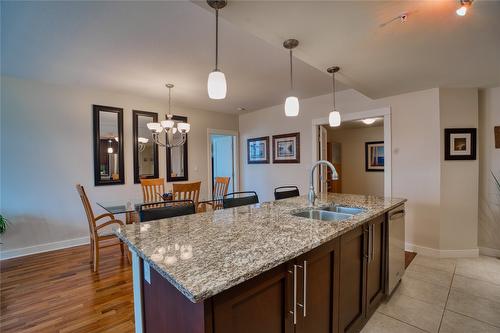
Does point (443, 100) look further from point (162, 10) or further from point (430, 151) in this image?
point (162, 10)

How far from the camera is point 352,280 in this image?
1.58 m

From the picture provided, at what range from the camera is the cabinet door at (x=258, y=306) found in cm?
85

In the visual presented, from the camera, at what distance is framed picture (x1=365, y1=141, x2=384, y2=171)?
233 inches

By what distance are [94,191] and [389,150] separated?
15.1ft

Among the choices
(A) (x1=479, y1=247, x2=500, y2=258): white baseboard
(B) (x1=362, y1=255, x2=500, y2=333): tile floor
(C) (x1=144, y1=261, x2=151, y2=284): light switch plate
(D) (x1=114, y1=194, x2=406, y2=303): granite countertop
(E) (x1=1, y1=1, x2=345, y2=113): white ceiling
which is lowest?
(B) (x1=362, y1=255, x2=500, y2=333): tile floor

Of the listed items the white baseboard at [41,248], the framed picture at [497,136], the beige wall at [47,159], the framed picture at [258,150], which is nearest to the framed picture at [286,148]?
the framed picture at [258,150]

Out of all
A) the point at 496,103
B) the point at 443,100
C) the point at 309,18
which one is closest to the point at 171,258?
the point at 309,18

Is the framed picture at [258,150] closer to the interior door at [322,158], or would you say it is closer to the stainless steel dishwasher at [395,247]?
the interior door at [322,158]

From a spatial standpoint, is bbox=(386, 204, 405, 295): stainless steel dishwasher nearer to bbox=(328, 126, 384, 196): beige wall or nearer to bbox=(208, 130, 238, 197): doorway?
bbox=(208, 130, 238, 197): doorway

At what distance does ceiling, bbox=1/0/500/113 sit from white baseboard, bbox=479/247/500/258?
7.11 feet

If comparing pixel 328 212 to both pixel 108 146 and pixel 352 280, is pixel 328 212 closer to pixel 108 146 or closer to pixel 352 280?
pixel 352 280

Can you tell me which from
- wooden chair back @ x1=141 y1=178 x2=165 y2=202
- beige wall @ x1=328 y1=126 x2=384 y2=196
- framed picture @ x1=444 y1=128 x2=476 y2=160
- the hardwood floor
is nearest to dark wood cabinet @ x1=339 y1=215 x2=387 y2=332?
the hardwood floor

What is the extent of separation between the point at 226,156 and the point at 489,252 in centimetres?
497

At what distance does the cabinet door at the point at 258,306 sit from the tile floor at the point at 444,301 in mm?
1190
